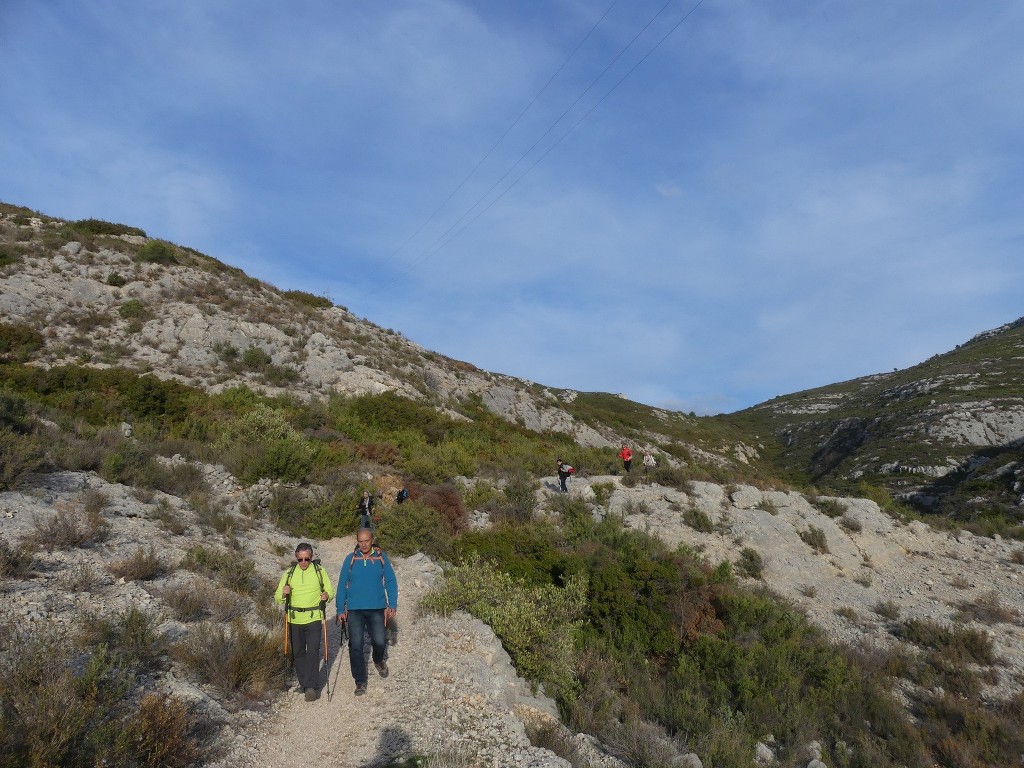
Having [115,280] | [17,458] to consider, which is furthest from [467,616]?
[115,280]

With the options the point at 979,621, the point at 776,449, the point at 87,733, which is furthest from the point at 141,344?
the point at 776,449

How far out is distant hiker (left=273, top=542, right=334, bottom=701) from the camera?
235 inches

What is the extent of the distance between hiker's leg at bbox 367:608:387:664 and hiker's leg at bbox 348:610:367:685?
0.13 metres

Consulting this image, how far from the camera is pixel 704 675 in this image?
28.0ft

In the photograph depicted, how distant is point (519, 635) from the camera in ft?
24.9

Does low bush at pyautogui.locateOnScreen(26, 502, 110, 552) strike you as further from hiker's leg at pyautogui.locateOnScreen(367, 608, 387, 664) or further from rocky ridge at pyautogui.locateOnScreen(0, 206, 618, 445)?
rocky ridge at pyautogui.locateOnScreen(0, 206, 618, 445)

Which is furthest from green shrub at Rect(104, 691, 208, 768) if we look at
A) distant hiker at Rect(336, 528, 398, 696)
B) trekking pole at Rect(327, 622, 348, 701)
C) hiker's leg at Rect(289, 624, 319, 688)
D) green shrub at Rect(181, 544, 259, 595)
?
green shrub at Rect(181, 544, 259, 595)

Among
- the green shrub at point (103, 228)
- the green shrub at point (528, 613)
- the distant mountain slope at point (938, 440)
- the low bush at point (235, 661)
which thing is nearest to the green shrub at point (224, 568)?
the low bush at point (235, 661)

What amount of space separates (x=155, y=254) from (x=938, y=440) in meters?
59.5

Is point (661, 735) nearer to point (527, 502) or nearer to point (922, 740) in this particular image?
point (922, 740)

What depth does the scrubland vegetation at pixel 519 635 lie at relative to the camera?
4492 mm

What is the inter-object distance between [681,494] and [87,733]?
58.4ft

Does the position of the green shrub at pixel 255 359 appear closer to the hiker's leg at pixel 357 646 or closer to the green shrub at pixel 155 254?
the green shrub at pixel 155 254

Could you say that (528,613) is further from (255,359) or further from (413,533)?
(255,359)
